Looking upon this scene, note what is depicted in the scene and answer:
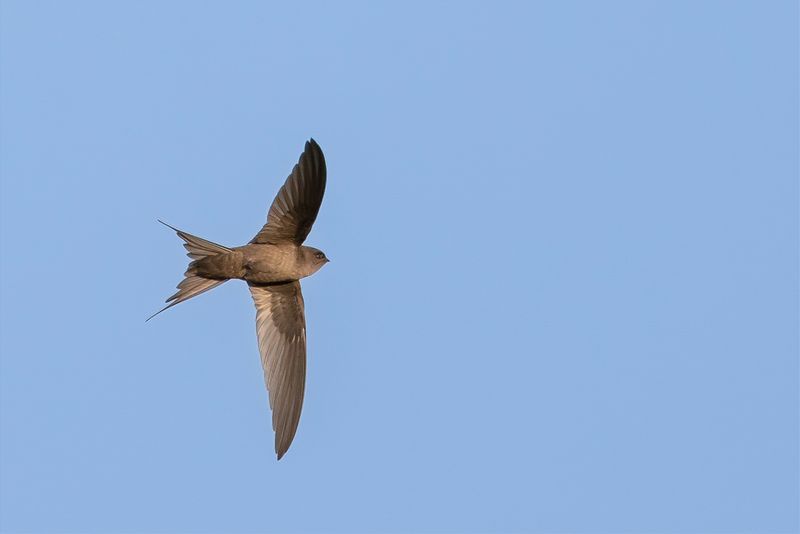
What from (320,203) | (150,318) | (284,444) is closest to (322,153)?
(320,203)

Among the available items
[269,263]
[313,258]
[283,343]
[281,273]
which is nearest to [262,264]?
[269,263]

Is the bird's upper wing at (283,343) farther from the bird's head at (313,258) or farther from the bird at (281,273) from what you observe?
the bird's head at (313,258)

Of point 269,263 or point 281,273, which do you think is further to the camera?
point 281,273

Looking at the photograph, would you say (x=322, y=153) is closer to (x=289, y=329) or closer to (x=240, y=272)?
(x=240, y=272)

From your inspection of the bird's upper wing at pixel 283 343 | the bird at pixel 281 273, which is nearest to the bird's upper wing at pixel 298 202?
the bird at pixel 281 273

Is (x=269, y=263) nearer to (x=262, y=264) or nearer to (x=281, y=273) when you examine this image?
(x=262, y=264)

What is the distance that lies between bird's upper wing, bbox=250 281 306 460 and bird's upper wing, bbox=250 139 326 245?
749 millimetres

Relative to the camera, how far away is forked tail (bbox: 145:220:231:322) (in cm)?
848

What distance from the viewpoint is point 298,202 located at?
28.1ft

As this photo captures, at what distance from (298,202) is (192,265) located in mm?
840

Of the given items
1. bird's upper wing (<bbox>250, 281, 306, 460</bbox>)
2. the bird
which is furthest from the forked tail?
bird's upper wing (<bbox>250, 281, 306, 460</bbox>)

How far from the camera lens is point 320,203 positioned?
860 centimetres

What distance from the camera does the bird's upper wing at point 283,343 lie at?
30.3 ft

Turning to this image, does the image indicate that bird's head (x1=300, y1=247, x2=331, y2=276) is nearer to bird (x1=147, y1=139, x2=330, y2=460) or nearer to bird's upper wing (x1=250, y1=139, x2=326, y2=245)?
bird (x1=147, y1=139, x2=330, y2=460)
